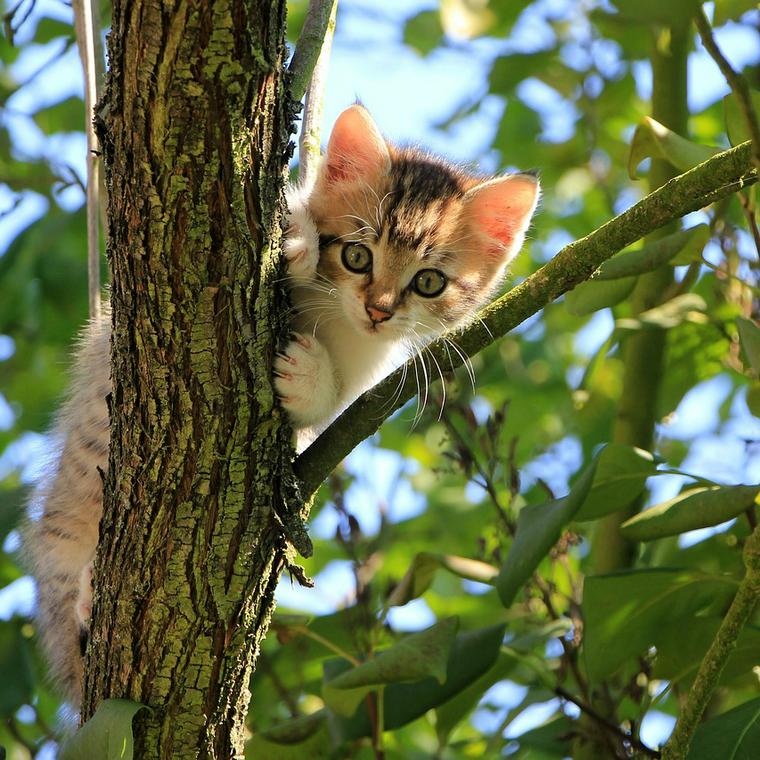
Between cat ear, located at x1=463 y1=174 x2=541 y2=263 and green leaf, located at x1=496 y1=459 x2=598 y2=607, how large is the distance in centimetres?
120

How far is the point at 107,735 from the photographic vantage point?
166 centimetres

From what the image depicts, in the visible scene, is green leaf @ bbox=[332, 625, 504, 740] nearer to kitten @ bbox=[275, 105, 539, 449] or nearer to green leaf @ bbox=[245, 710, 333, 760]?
green leaf @ bbox=[245, 710, 333, 760]

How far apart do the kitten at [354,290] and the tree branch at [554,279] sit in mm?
447

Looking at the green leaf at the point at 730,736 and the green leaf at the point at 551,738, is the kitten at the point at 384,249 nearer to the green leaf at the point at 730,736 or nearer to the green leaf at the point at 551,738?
the green leaf at the point at 551,738

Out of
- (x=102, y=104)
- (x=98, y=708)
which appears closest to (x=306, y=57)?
(x=102, y=104)

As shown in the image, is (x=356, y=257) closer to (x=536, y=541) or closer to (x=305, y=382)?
(x=305, y=382)

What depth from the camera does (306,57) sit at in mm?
2057

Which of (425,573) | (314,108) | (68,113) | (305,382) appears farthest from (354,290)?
(68,113)

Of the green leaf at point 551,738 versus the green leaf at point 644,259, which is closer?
the green leaf at point 644,259

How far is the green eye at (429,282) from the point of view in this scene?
9.21 ft

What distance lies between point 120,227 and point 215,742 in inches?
36.8

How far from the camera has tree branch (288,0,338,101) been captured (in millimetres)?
1990

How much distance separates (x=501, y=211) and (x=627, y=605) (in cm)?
133

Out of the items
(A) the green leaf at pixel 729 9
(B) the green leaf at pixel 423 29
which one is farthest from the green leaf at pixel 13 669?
(B) the green leaf at pixel 423 29
